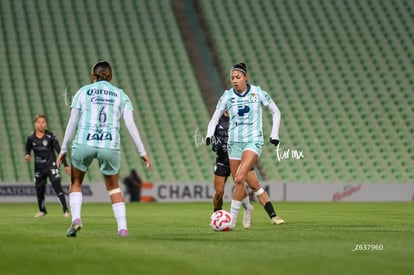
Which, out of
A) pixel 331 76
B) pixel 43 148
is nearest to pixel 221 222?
pixel 43 148

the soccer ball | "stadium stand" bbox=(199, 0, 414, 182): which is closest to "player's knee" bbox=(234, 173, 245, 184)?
the soccer ball

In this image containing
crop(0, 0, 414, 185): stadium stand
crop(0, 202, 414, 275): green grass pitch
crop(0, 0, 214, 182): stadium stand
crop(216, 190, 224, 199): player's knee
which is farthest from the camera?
crop(0, 0, 414, 185): stadium stand

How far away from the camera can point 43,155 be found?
57.2ft

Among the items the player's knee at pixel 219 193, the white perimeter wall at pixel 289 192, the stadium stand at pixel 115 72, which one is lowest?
the white perimeter wall at pixel 289 192

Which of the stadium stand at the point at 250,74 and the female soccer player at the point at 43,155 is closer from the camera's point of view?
the female soccer player at the point at 43,155

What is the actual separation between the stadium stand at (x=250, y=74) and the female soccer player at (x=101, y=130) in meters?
17.1

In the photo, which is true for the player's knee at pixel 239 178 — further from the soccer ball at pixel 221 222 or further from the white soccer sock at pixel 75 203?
the white soccer sock at pixel 75 203

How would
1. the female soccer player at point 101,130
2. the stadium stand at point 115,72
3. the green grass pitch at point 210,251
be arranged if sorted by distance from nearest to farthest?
the green grass pitch at point 210,251 → the female soccer player at point 101,130 → the stadium stand at point 115,72

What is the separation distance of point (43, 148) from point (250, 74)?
52.5 feet

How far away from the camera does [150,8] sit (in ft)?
113

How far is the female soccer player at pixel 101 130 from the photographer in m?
9.85

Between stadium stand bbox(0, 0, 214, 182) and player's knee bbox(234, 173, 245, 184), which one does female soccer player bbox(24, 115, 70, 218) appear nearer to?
player's knee bbox(234, 173, 245, 184)

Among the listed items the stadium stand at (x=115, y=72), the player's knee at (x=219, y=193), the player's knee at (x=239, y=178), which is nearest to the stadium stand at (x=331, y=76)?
the stadium stand at (x=115, y=72)

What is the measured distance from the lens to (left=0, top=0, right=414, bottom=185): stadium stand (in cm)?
2900
